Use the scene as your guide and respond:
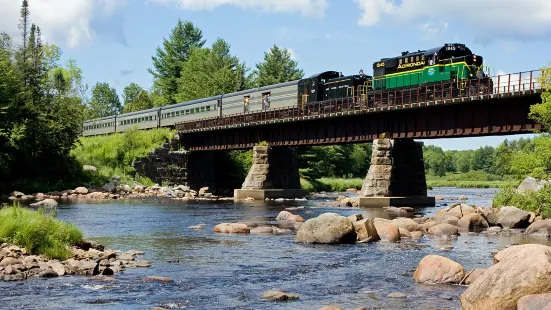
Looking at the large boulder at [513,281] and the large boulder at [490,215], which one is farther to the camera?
the large boulder at [490,215]

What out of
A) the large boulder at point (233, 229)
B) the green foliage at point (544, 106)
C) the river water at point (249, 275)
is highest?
the green foliage at point (544, 106)

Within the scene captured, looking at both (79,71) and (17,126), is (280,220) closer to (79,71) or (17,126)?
(17,126)

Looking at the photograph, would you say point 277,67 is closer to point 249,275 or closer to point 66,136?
point 66,136

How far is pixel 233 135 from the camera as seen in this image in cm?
6981

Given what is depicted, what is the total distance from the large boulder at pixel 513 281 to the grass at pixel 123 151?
62044 mm

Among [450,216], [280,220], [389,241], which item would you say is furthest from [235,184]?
[389,241]

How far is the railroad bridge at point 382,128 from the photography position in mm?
43312

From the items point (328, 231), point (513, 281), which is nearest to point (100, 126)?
point (328, 231)

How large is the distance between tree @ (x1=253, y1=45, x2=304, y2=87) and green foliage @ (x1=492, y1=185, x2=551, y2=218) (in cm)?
8046

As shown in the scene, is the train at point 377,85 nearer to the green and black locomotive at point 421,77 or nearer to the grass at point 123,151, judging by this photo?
the green and black locomotive at point 421,77

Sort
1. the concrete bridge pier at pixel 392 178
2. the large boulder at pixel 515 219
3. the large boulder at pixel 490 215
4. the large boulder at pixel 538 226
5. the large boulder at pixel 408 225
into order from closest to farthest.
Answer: the large boulder at pixel 538 226
the large boulder at pixel 408 225
the large boulder at pixel 515 219
the large boulder at pixel 490 215
the concrete bridge pier at pixel 392 178

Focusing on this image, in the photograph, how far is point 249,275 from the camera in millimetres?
19672

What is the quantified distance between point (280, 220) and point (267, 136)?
1116 inches

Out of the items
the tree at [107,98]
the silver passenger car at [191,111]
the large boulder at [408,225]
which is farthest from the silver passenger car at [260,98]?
the tree at [107,98]
